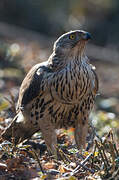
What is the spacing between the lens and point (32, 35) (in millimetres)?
15945

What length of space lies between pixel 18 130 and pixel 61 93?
93cm

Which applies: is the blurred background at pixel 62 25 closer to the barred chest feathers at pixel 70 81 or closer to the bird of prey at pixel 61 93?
the bird of prey at pixel 61 93

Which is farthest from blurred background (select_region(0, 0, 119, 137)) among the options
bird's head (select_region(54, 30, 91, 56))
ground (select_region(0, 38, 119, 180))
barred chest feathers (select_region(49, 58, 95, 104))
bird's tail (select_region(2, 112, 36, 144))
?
barred chest feathers (select_region(49, 58, 95, 104))

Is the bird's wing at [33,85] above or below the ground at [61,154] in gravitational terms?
above

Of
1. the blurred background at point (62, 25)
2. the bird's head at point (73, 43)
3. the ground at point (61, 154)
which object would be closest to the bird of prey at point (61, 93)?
the bird's head at point (73, 43)

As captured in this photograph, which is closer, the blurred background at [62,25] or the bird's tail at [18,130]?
the bird's tail at [18,130]

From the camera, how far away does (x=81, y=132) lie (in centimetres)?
Answer: 620

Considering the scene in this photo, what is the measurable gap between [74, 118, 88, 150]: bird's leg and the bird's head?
88 centimetres

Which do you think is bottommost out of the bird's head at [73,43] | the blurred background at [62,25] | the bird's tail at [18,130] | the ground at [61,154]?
the ground at [61,154]

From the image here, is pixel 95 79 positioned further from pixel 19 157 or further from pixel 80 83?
pixel 19 157

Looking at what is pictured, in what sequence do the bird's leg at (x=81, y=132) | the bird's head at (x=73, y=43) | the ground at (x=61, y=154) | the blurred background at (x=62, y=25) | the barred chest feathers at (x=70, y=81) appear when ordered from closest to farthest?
the ground at (x=61, y=154), the barred chest feathers at (x=70, y=81), the bird's head at (x=73, y=43), the bird's leg at (x=81, y=132), the blurred background at (x=62, y=25)

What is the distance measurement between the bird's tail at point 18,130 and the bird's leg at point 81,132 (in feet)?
1.80

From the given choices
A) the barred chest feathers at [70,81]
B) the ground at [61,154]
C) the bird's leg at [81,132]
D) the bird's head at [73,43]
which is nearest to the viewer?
the ground at [61,154]

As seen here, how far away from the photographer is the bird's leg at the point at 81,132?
619 centimetres
